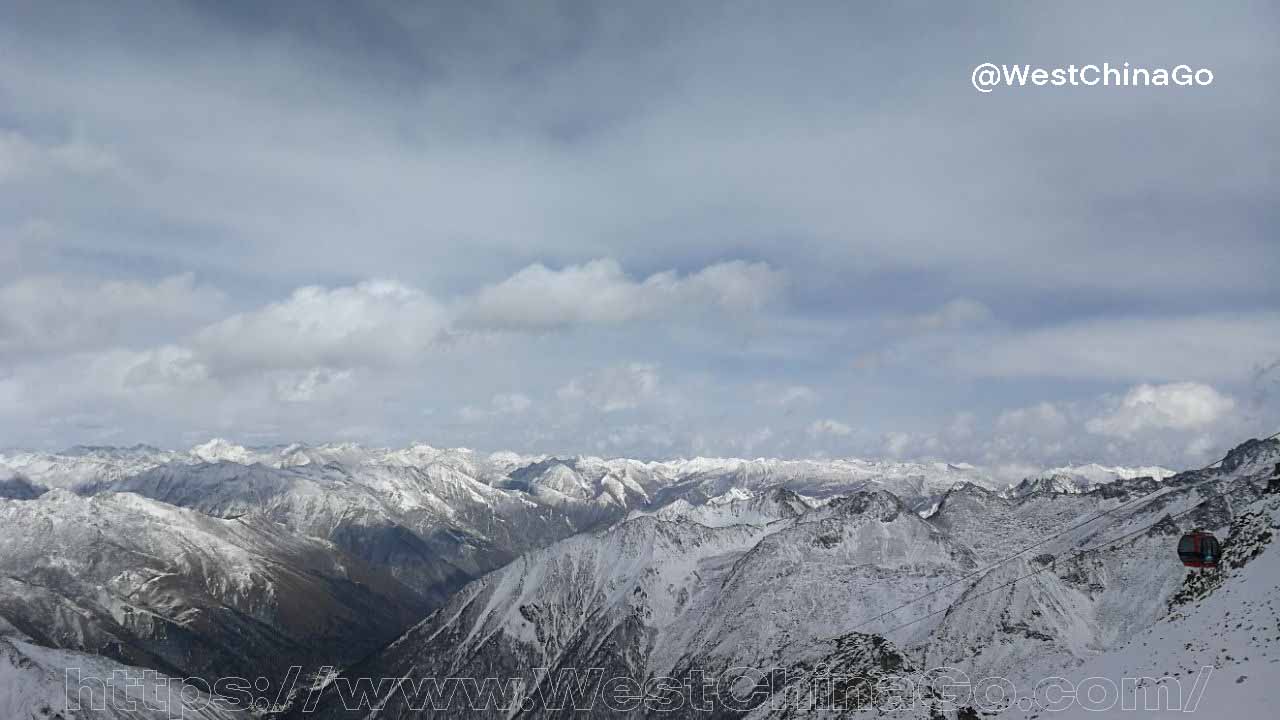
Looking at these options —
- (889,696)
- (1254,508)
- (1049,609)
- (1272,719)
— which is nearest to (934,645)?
(1049,609)

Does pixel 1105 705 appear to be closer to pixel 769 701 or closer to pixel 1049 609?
pixel 769 701

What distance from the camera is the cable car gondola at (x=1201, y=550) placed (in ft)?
309

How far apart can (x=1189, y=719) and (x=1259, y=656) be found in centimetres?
954

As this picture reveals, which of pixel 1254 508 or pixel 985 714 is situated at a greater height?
pixel 1254 508

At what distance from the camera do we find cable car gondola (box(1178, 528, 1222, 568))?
94.2 m

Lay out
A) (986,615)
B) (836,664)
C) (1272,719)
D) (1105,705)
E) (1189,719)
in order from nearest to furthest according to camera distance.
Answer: (1272,719), (1189,719), (1105,705), (836,664), (986,615)

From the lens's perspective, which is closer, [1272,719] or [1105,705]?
[1272,719]

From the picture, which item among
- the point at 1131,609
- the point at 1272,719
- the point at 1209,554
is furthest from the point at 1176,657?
the point at 1131,609

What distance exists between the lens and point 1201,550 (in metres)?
94.2

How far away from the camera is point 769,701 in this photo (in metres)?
125

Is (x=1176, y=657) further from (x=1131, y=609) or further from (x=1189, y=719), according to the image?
(x=1131, y=609)

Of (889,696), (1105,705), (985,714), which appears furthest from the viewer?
(889,696)

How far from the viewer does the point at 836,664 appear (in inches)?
4670

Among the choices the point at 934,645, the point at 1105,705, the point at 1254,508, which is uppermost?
the point at 1254,508
